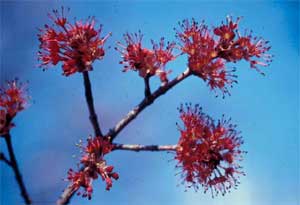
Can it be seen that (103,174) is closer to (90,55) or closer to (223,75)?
(90,55)

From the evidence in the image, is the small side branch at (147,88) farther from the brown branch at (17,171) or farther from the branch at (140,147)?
the brown branch at (17,171)

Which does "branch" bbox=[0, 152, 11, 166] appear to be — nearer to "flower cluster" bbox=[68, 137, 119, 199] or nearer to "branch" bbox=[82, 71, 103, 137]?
"flower cluster" bbox=[68, 137, 119, 199]

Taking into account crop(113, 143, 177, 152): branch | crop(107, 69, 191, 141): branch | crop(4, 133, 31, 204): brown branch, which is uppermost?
crop(107, 69, 191, 141): branch

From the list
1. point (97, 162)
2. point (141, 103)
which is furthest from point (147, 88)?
point (97, 162)

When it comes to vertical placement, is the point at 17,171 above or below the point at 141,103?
below

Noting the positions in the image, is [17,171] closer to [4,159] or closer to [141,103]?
[4,159]

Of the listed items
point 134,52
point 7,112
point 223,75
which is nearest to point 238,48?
point 223,75

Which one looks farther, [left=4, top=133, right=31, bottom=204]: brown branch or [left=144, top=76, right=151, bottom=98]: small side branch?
[left=144, top=76, right=151, bottom=98]: small side branch

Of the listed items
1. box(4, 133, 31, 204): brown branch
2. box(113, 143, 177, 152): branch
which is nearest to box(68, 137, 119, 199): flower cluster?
box(113, 143, 177, 152): branch
